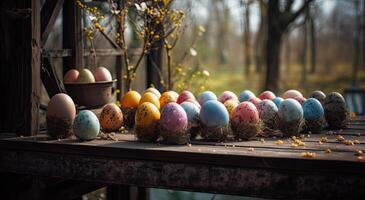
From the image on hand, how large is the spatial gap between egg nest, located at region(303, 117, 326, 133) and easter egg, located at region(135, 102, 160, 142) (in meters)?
1.41

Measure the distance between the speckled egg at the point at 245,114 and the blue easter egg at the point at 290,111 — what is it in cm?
26

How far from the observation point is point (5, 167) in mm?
4520

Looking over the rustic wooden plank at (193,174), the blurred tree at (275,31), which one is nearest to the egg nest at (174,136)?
the rustic wooden plank at (193,174)

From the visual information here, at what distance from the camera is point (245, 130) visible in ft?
14.4

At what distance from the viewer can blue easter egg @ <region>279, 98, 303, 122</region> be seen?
14.8 ft

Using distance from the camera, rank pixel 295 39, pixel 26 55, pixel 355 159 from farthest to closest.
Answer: pixel 295 39 < pixel 26 55 < pixel 355 159

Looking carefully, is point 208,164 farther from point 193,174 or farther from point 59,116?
point 59,116

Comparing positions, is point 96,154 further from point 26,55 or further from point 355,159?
point 355,159

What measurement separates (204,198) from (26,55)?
159 inches

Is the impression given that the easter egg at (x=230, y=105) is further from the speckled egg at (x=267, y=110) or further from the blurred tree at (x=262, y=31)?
the blurred tree at (x=262, y=31)

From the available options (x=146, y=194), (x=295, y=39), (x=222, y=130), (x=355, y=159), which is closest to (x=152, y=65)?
(x=146, y=194)

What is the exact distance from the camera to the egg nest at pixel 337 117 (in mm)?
5004

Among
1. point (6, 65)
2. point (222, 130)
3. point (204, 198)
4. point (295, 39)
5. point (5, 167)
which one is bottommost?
point (204, 198)

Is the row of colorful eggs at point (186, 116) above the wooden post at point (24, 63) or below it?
below
